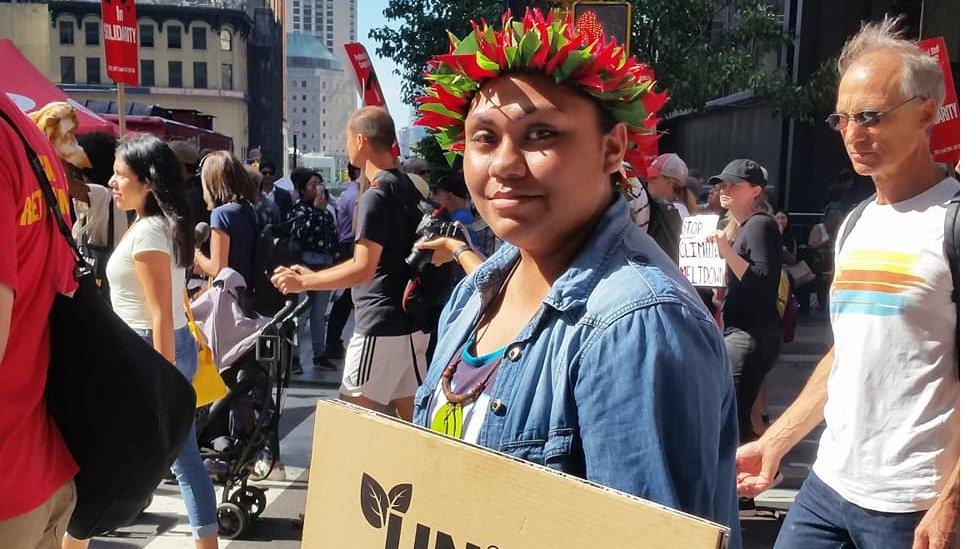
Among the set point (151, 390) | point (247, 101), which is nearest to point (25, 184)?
point (151, 390)

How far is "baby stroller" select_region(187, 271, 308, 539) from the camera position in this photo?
507 centimetres

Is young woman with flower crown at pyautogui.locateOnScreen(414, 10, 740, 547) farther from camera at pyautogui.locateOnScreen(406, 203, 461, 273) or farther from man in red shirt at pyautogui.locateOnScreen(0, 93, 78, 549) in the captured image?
camera at pyautogui.locateOnScreen(406, 203, 461, 273)

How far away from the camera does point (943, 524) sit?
7.57 feet

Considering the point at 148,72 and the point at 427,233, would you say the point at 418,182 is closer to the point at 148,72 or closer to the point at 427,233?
the point at 427,233

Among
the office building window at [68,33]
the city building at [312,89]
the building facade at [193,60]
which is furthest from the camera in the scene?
the city building at [312,89]

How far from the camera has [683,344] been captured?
4.93 feet

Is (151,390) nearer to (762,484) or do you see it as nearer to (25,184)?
(25,184)

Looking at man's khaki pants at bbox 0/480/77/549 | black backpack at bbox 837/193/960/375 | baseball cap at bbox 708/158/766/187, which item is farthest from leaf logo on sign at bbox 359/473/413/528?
baseball cap at bbox 708/158/766/187

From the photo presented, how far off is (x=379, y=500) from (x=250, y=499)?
154 inches

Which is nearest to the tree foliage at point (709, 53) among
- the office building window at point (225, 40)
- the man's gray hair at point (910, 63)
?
the man's gray hair at point (910, 63)

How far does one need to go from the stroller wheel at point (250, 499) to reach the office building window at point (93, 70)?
9330 centimetres

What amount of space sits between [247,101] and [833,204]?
87284mm

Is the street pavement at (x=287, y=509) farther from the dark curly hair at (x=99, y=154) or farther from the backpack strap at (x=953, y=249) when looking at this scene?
the dark curly hair at (x=99, y=154)

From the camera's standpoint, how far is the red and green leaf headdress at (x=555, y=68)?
5.60ft
